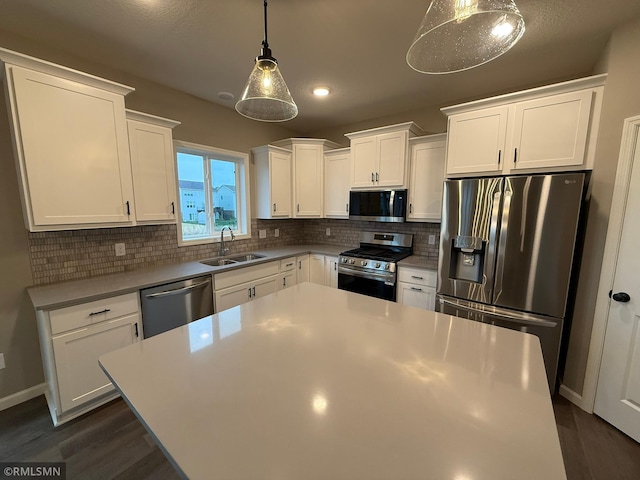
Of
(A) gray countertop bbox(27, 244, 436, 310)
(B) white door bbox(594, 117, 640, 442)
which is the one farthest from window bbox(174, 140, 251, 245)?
(B) white door bbox(594, 117, 640, 442)

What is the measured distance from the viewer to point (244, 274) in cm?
283

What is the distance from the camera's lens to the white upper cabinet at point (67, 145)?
1674 millimetres

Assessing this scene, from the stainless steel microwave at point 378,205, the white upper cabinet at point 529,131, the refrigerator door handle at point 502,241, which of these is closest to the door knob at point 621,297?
the refrigerator door handle at point 502,241

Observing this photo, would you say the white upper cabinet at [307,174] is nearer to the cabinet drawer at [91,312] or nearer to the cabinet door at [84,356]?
the cabinet drawer at [91,312]

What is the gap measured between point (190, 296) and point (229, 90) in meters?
2.03

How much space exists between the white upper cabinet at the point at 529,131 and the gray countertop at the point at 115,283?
1.10 meters

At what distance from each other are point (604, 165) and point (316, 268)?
2816 millimetres

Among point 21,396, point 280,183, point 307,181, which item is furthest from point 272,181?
point 21,396

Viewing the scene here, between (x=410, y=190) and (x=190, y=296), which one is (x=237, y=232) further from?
(x=410, y=190)

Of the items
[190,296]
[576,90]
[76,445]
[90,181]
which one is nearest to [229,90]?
[90,181]

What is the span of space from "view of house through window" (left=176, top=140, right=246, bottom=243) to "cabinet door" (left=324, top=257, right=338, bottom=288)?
3.91 feet

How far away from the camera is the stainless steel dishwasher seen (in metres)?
2.11

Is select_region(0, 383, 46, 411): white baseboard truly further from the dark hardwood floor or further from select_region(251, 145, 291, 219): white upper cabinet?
select_region(251, 145, 291, 219): white upper cabinet

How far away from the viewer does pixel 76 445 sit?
66.8 inches
